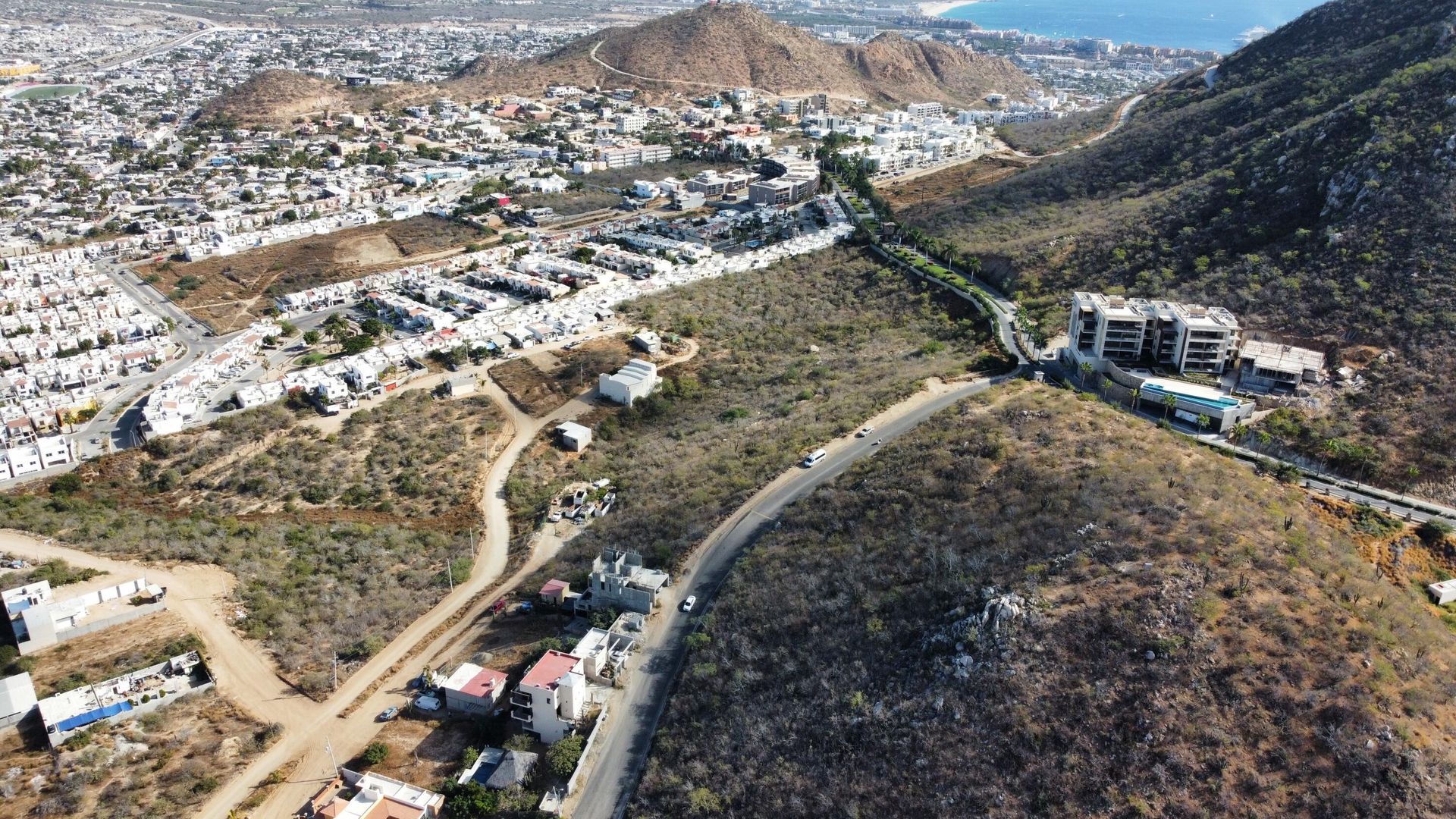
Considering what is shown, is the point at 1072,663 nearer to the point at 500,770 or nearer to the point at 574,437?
the point at 500,770

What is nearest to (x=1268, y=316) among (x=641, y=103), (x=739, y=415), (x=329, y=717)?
(x=739, y=415)

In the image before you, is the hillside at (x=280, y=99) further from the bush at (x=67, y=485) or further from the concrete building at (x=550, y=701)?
the concrete building at (x=550, y=701)

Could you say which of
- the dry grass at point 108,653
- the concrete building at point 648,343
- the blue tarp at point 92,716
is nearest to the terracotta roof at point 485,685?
the blue tarp at point 92,716

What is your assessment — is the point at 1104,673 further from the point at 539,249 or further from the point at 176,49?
the point at 176,49

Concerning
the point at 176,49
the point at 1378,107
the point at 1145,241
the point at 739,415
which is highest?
the point at 176,49

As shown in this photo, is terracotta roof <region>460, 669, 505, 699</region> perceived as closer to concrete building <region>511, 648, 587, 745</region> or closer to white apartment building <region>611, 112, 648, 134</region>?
concrete building <region>511, 648, 587, 745</region>

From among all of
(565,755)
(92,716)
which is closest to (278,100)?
(92,716)
